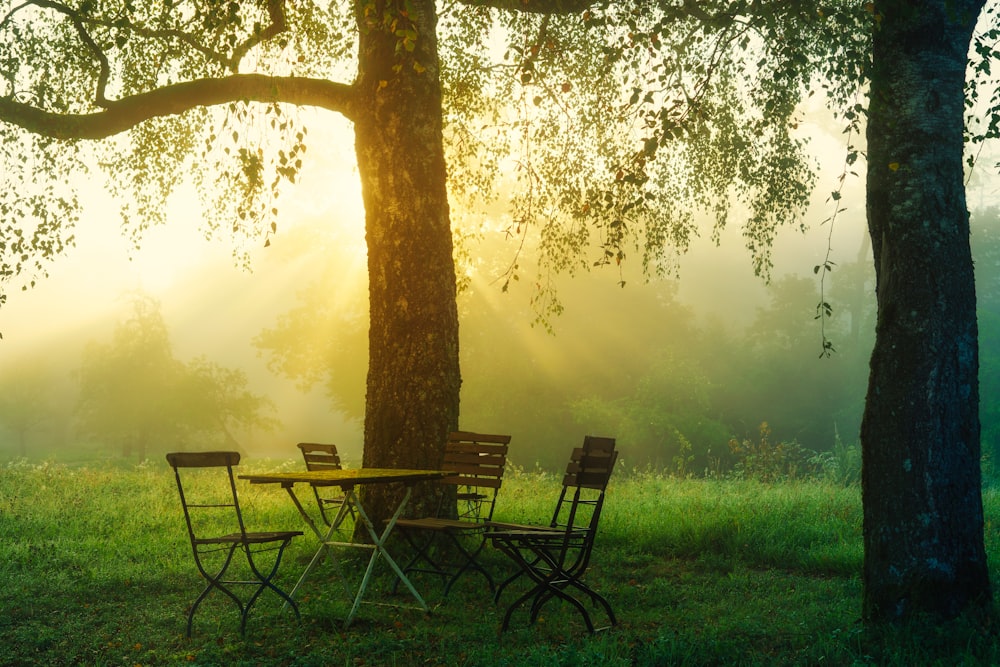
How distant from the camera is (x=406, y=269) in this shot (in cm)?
948

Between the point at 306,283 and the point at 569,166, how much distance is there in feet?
93.6

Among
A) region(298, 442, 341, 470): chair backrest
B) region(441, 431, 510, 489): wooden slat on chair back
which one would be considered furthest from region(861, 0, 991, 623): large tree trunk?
region(298, 442, 341, 470): chair backrest

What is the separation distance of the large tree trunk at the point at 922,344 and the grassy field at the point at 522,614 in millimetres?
416

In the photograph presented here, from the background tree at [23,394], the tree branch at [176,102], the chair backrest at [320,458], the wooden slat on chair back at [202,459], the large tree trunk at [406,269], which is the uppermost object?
the tree branch at [176,102]

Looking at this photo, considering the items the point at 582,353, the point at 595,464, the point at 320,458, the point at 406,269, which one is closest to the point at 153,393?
the point at 582,353

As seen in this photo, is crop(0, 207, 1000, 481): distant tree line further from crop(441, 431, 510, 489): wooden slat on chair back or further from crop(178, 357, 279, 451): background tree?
crop(441, 431, 510, 489): wooden slat on chair back

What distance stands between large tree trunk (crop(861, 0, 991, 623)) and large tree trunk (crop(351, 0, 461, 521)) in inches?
169

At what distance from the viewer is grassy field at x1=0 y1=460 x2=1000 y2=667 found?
19.4 ft

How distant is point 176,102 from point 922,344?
825cm

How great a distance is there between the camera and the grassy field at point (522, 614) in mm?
5906

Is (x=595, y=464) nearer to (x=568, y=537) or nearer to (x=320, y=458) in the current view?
(x=568, y=537)

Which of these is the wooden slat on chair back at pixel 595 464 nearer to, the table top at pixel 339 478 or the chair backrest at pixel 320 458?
the table top at pixel 339 478

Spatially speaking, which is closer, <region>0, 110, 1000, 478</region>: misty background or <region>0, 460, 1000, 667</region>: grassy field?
<region>0, 460, 1000, 667</region>: grassy field

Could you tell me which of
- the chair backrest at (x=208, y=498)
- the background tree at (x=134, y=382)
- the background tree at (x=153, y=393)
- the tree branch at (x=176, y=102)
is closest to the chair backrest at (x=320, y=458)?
the chair backrest at (x=208, y=498)
